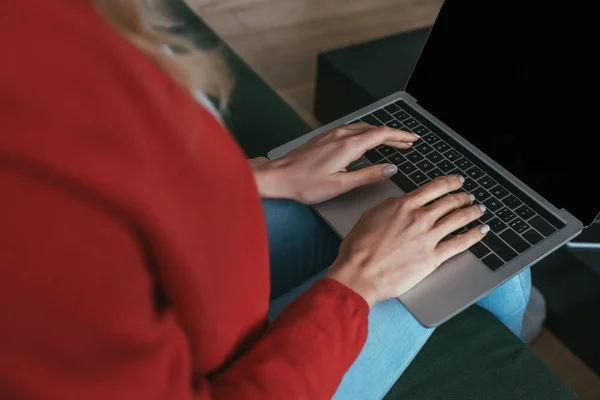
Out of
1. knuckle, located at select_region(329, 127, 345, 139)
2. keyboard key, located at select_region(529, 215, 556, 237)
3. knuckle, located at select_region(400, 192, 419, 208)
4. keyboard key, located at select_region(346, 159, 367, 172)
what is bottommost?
keyboard key, located at select_region(346, 159, 367, 172)

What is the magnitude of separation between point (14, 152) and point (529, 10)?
30.4 inches

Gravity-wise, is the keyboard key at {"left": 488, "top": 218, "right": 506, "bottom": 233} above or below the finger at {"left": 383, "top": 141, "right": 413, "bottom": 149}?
below

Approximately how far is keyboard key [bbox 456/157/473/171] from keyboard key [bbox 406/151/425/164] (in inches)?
2.4

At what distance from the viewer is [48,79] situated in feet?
0.73

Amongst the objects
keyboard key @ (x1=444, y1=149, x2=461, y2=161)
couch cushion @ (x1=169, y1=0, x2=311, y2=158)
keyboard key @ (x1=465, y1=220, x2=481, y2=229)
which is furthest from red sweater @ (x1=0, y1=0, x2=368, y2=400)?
couch cushion @ (x1=169, y1=0, x2=311, y2=158)

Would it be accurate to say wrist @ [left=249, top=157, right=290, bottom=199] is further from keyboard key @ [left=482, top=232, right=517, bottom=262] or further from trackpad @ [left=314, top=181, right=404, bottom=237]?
keyboard key @ [left=482, top=232, right=517, bottom=262]

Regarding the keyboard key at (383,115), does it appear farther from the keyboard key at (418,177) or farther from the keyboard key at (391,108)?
the keyboard key at (418,177)

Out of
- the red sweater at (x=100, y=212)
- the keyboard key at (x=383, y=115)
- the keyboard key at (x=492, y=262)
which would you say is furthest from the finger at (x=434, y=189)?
the red sweater at (x=100, y=212)

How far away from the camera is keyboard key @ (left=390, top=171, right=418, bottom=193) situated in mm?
792

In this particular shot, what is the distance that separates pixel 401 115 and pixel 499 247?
33 cm

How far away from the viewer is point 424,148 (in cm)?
85

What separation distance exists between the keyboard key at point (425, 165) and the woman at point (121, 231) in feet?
1.38

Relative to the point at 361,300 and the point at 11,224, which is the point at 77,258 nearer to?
the point at 11,224

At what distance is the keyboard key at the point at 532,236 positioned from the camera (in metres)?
0.71
